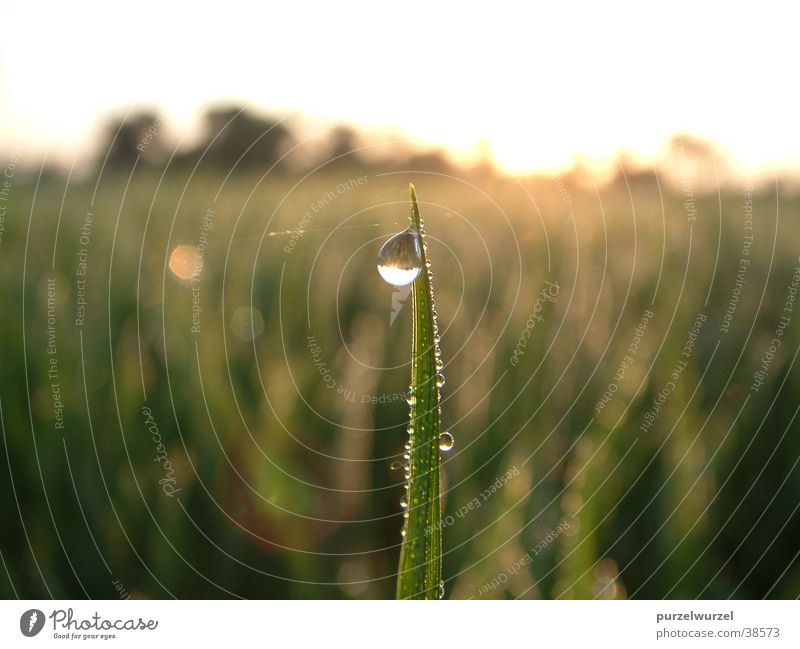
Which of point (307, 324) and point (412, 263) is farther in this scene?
point (307, 324)

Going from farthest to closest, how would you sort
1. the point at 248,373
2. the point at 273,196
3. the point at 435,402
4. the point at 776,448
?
the point at 273,196 → the point at 248,373 → the point at 776,448 → the point at 435,402

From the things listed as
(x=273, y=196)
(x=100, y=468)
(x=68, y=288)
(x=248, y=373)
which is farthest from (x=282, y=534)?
(x=273, y=196)

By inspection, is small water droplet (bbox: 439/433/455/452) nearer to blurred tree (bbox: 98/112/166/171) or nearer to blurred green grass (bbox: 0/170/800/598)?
blurred green grass (bbox: 0/170/800/598)

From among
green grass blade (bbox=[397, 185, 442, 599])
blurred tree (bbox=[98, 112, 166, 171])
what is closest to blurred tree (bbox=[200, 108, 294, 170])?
blurred tree (bbox=[98, 112, 166, 171])

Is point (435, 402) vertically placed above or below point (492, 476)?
above
